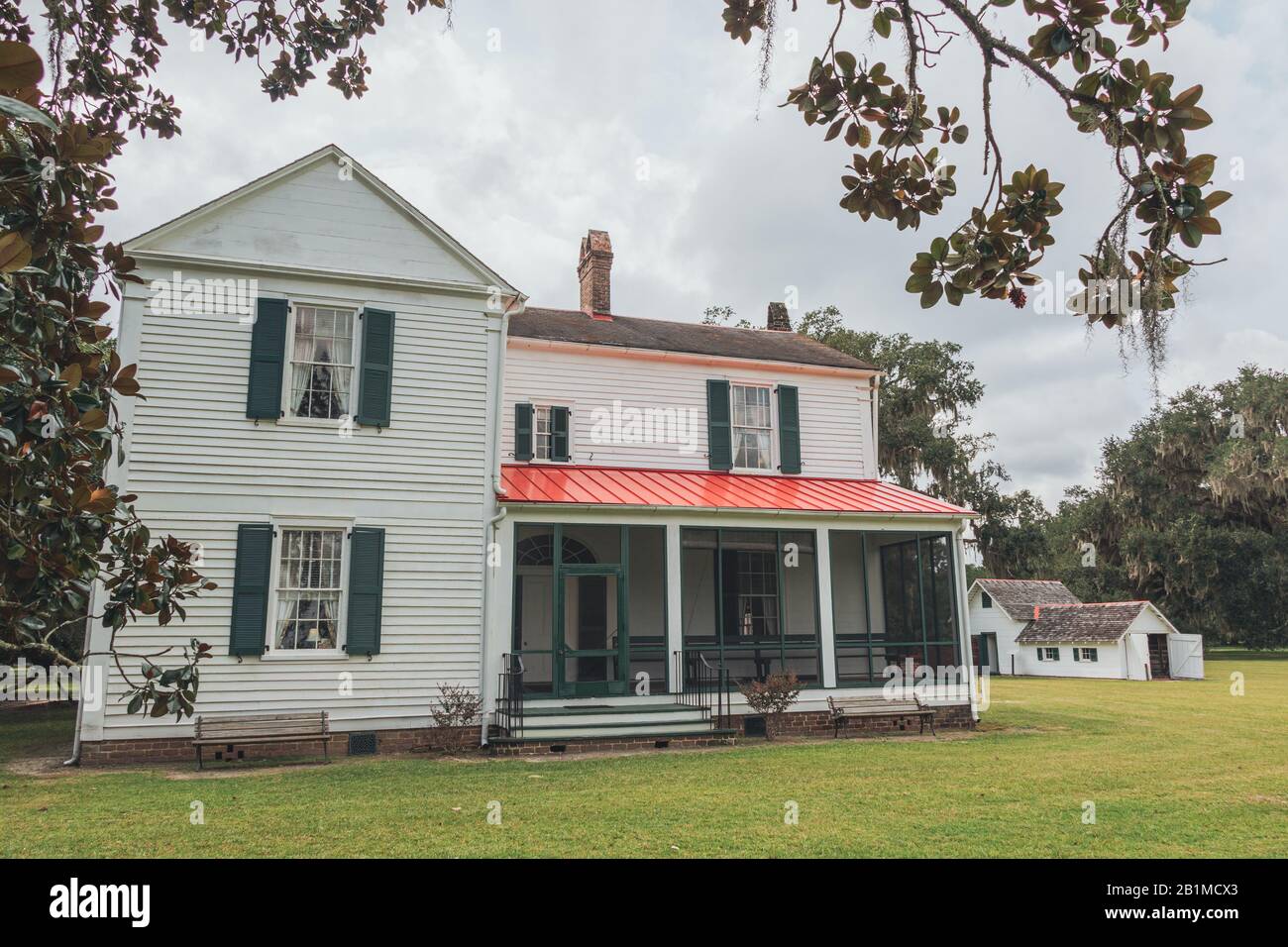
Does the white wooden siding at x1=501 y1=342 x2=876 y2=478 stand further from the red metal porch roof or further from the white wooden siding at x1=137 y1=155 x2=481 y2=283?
the white wooden siding at x1=137 y1=155 x2=481 y2=283

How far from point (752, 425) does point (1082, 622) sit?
82.1 feet

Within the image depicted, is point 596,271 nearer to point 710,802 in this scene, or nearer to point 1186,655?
point 710,802

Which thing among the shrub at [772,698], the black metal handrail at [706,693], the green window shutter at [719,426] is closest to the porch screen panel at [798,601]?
the green window shutter at [719,426]

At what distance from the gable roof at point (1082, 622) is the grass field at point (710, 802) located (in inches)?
854

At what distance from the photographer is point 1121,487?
4347 cm

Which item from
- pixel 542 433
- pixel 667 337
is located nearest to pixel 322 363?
pixel 542 433

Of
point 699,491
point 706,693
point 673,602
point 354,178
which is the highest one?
point 354,178

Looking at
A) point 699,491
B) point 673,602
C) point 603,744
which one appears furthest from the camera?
point 699,491

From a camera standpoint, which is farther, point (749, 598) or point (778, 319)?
point (778, 319)

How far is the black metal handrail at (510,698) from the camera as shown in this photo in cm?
1198

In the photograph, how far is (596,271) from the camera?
1900 centimetres

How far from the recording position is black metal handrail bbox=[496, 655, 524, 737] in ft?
39.3

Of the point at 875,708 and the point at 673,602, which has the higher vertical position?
the point at 673,602

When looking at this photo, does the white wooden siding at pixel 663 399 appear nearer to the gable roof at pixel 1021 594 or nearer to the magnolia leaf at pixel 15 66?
the magnolia leaf at pixel 15 66
